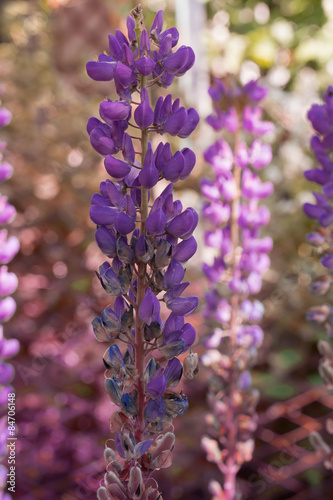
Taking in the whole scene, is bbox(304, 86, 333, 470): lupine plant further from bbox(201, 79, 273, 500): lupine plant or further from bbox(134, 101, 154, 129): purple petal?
bbox(134, 101, 154, 129): purple petal

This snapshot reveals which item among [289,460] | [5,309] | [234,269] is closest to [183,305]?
[5,309]

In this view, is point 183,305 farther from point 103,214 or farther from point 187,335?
point 103,214

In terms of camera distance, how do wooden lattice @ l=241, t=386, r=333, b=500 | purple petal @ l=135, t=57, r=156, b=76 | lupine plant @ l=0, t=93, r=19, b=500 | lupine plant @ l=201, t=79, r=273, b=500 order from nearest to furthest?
purple petal @ l=135, t=57, r=156, b=76
lupine plant @ l=0, t=93, r=19, b=500
lupine plant @ l=201, t=79, r=273, b=500
wooden lattice @ l=241, t=386, r=333, b=500

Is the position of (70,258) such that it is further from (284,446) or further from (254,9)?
(254,9)

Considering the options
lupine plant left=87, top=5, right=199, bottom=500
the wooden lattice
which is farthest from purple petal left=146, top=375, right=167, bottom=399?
the wooden lattice

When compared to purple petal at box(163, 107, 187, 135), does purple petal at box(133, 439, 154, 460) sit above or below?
below

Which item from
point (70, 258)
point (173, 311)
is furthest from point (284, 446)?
point (173, 311)
